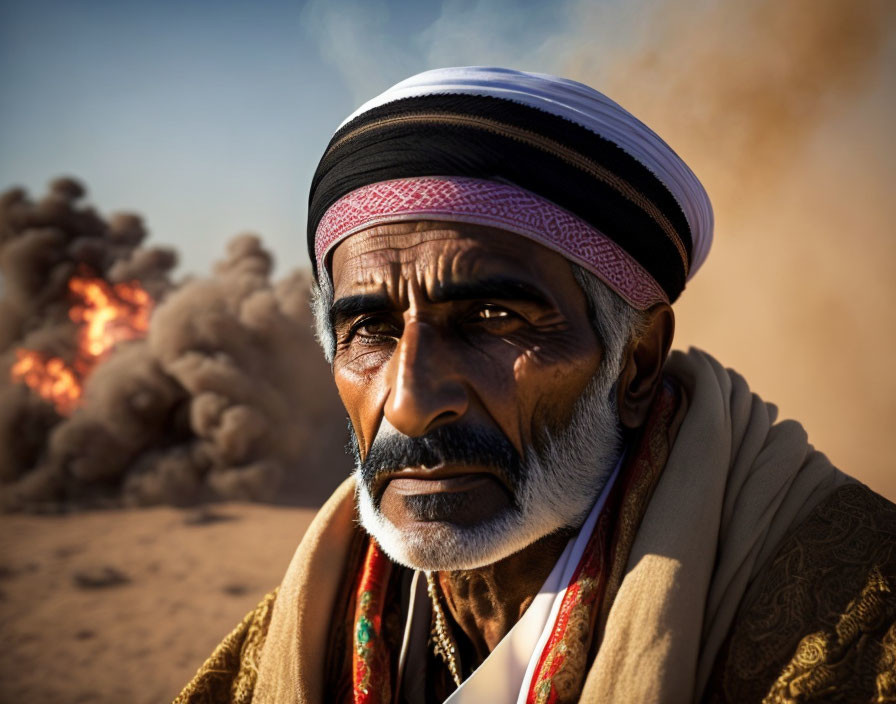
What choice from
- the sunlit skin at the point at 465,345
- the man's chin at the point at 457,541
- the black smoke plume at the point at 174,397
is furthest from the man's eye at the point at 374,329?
the black smoke plume at the point at 174,397

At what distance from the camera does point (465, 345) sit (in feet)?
6.46

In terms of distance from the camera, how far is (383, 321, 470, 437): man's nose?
71.2 inches

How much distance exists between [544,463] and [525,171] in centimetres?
88

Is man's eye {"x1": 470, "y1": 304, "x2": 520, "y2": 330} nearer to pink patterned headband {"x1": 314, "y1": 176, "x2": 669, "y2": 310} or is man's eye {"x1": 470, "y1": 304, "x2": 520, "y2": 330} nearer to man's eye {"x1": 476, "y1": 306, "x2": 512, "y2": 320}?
man's eye {"x1": 476, "y1": 306, "x2": 512, "y2": 320}

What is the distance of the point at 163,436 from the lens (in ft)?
44.0

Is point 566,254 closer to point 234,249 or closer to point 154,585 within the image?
point 154,585

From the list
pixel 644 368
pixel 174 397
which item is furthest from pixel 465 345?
pixel 174 397

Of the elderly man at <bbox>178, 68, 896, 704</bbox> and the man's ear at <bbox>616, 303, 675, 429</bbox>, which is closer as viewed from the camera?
the elderly man at <bbox>178, 68, 896, 704</bbox>

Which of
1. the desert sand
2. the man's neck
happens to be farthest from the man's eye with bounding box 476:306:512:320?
the desert sand

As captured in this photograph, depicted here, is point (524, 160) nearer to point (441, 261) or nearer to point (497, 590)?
point (441, 261)

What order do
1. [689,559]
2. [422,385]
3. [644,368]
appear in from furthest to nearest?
[644,368] → [422,385] → [689,559]

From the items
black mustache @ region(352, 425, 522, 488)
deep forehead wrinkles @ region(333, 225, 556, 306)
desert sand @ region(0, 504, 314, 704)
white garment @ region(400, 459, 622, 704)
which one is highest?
deep forehead wrinkles @ region(333, 225, 556, 306)

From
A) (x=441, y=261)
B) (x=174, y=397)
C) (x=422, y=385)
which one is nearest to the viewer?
(x=422, y=385)

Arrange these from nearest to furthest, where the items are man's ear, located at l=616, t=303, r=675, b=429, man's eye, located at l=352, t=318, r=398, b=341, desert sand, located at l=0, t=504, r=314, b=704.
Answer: man's eye, located at l=352, t=318, r=398, b=341 < man's ear, located at l=616, t=303, r=675, b=429 < desert sand, located at l=0, t=504, r=314, b=704
